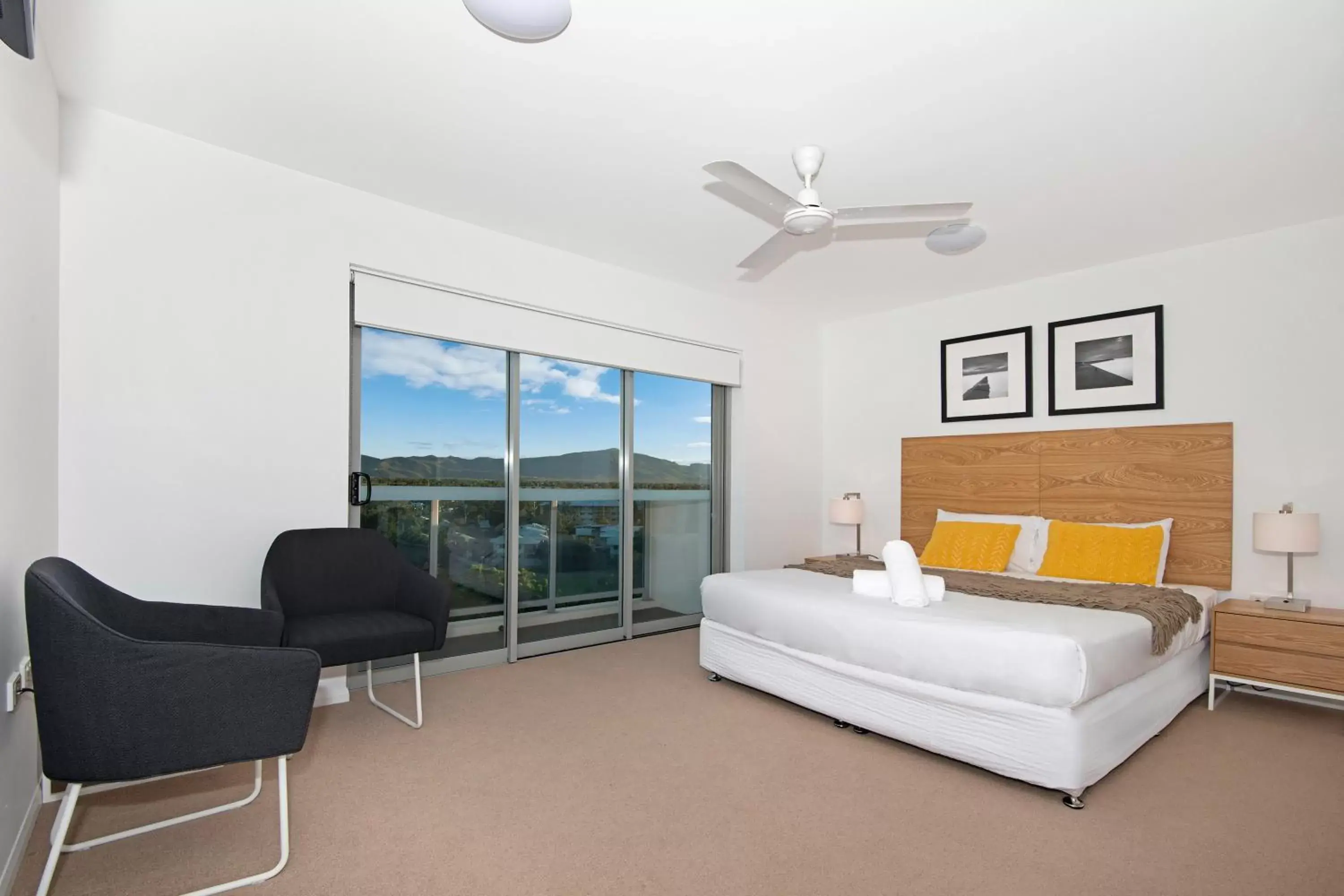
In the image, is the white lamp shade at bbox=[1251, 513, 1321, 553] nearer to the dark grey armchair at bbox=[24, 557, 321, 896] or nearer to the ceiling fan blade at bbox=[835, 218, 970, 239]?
the ceiling fan blade at bbox=[835, 218, 970, 239]

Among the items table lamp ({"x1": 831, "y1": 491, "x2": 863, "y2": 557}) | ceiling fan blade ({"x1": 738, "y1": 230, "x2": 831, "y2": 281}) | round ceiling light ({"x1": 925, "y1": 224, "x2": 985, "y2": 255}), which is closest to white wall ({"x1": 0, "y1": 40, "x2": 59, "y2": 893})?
ceiling fan blade ({"x1": 738, "y1": 230, "x2": 831, "y2": 281})

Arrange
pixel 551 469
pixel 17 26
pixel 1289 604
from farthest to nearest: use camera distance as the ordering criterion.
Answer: pixel 551 469
pixel 1289 604
pixel 17 26

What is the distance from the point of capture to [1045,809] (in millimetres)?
2369

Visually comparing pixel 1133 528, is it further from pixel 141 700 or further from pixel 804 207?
pixel 141 700

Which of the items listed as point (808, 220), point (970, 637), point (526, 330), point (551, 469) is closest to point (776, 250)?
point (808, 220)

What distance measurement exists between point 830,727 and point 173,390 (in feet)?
10.9

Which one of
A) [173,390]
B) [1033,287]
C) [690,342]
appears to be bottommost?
[173,390]

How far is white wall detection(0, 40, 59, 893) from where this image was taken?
1955 millimetres

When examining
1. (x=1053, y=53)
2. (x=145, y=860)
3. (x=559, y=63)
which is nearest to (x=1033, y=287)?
(x=1053, y=53)

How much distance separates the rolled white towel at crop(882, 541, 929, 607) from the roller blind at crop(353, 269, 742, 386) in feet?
7.81

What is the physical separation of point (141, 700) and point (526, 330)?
293cm

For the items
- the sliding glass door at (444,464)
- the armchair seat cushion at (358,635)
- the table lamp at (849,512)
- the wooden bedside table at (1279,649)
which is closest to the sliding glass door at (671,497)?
the table lamp at (849,512)

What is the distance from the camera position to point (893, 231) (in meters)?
3.85

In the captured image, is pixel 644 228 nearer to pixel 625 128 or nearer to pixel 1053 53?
pixel 625 128
